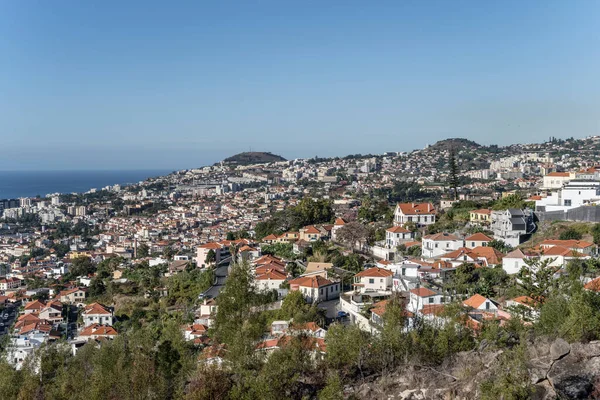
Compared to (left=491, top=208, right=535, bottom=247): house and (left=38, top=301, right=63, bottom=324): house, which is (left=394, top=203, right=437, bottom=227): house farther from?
(left=38, top=301, right=63, bottom=324): house

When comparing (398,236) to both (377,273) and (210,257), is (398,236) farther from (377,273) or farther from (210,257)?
(210,257)

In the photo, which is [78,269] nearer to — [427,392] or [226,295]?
[226,295]

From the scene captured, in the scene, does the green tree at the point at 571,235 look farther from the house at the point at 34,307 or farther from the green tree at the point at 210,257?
the house at the point at 34,307

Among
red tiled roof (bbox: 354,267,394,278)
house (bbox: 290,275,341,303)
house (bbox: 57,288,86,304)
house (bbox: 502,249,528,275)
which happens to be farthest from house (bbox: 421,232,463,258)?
house (bbox: 57,288,86,304)

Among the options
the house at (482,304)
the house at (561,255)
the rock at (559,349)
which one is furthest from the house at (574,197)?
the rock at (559,349)

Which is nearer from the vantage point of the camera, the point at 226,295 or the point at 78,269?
the point at 226,295

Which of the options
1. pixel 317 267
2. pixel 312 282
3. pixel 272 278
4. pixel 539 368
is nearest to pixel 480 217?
pixel 317 267

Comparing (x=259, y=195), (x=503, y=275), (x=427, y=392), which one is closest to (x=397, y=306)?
(x=427, y=392)
